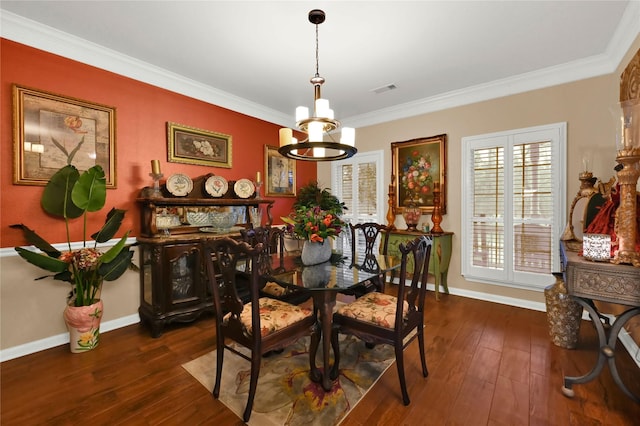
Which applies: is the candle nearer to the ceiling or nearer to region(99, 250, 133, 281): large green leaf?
region(99, 250, 133, 281): large green leaf

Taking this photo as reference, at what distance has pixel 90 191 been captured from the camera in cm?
244

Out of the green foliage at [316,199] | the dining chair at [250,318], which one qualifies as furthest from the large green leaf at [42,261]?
the green foliage at [316,199]

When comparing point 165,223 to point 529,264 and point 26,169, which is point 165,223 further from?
point 529,264

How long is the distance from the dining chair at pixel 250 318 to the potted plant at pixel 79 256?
4.51 ft

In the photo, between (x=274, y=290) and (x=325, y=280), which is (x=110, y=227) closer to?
(x=274, y=290)

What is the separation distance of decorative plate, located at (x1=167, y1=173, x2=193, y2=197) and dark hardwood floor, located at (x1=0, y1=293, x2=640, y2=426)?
60.0 inches

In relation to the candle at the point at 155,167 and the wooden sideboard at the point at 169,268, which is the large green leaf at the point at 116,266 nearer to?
the wooden sideboard at the point at 169,268

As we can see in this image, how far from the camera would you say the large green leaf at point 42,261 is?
218 cm

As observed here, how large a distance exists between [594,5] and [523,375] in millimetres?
2914

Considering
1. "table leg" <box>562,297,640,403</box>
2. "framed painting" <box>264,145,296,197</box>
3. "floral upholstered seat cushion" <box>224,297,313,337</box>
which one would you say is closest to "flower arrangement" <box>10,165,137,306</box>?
"floral upholstered seat cushion" <box>224,297,313,337</box>

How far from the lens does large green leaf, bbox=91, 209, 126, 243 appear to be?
2.61 m

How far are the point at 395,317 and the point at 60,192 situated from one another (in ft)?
9.84

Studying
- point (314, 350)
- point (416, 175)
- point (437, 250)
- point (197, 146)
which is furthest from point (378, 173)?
point (314, 350)

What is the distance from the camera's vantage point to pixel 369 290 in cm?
263
